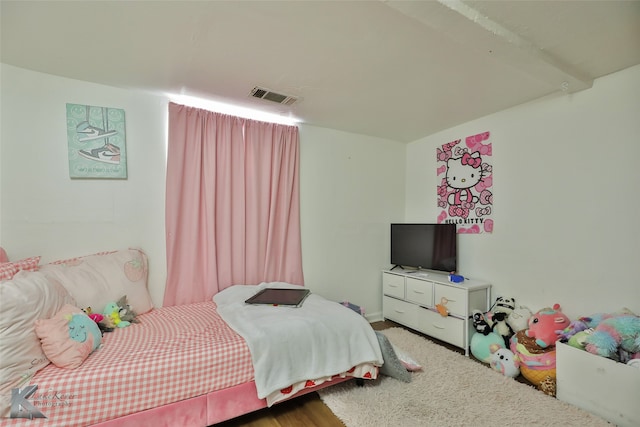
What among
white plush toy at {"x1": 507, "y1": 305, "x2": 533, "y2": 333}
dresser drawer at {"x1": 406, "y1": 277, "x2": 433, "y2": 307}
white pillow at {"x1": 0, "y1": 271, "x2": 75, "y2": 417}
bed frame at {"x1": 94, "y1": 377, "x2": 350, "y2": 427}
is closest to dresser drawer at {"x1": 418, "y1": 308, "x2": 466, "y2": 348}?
dresser drawer at {"x1": 406, "y1": 277, "x2": 433, "y2": 307}

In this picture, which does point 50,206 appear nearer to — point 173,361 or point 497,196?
point 173,361

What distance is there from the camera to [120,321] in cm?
200

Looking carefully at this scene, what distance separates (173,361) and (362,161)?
2.84 m

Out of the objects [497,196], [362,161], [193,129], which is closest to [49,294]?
[193,129]

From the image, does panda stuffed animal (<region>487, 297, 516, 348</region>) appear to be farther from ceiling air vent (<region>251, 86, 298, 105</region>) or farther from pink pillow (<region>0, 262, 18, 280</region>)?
pink pillow (<region>0, 262, 18, 280</region>)

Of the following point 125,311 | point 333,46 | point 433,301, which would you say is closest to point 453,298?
point 433,301

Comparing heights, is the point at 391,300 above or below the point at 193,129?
below

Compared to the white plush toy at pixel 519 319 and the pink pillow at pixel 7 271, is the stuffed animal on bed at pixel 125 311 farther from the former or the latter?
the white plush toy at pixel 519 319

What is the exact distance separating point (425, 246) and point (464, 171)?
0.93 meters

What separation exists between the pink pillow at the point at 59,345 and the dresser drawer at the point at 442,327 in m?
2.79

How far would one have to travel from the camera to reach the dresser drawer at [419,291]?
297 centimetres

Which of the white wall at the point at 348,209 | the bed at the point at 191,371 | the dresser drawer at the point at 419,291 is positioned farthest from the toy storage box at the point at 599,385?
the white wall at the point at 348,209

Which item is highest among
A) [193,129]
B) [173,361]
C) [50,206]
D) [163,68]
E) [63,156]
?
[163,68]

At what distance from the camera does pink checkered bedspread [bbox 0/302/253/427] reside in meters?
1.29
